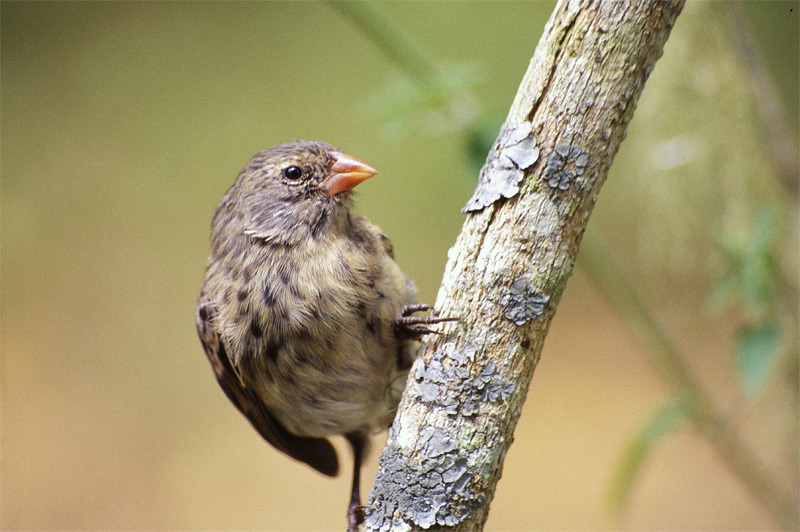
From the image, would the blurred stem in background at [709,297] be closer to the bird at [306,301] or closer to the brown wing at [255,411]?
the bird at [306,301]

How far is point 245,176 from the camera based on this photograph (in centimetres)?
261

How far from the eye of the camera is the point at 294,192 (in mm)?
2496

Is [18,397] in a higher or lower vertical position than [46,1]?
lower

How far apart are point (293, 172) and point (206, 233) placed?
3036 millimetres

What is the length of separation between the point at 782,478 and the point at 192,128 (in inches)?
174

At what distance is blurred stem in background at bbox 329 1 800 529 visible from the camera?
269 cm

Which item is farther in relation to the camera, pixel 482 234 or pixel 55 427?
pixel 55 427

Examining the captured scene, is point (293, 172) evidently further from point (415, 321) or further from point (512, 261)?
point (512, 261)

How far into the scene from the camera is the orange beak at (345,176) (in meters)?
2.51

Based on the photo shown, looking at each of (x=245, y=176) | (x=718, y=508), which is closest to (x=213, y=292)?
(x=245, y=176)

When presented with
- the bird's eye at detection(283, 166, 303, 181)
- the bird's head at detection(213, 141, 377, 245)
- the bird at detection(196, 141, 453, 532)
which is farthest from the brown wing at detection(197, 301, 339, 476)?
the bird's eye at detection(283, 166, 303, 181)

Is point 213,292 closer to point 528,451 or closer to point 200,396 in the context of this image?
point 200,396

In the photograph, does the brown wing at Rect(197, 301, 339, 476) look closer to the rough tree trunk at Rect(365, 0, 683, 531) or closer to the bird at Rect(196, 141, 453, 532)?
the bird at Rect(196, 141, 453, 532)

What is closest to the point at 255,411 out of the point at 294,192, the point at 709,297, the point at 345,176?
the point at 294,192
